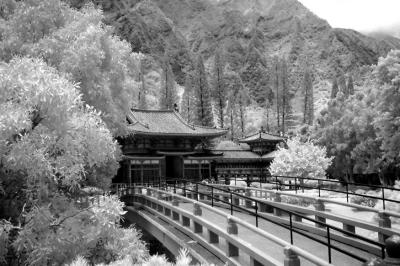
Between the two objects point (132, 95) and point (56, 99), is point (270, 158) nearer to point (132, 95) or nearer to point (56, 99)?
point (132, 95)

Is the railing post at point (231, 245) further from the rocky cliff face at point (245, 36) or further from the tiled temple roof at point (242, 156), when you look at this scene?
the rocky cliff face at point (245, 36)

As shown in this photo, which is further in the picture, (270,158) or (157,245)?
(270,158)

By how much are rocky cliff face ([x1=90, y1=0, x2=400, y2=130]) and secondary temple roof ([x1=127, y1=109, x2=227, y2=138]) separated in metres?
86.7

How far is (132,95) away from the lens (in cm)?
1966

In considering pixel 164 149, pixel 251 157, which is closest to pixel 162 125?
pixel 164 149

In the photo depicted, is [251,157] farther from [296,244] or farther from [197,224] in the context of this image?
[296,244]

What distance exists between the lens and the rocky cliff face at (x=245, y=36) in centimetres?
13100

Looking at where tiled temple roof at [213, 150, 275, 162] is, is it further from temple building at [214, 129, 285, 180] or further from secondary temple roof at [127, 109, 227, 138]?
secondary temple roof at [127, 109, 227, 138]

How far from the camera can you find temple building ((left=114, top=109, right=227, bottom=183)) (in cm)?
3669

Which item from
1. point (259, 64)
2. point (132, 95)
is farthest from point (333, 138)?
point (259, 64)

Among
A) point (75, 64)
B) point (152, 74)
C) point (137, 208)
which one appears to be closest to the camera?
point (75, 64)

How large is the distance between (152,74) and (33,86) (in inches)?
4242

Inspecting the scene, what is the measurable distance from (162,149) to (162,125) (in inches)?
92.5

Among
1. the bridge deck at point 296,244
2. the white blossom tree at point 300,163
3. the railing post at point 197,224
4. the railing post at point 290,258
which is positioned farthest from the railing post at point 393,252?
the white blossom tree at point 300,163
